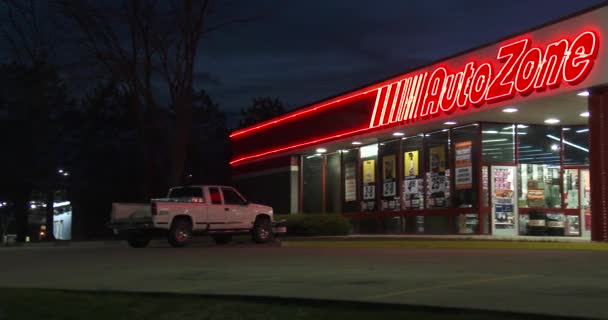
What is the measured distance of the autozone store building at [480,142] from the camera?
814 inches

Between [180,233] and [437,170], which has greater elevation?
[437,170]

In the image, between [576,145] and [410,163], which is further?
[410,163]

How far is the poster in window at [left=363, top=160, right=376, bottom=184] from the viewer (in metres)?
32.5

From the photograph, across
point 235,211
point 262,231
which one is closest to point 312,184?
point 262,231

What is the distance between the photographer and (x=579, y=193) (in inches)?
1064

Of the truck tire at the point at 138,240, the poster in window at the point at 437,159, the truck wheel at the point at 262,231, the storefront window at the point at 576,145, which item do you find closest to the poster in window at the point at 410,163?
the poster in window at the point at 437,159

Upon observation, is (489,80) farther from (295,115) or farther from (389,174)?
(295,115)

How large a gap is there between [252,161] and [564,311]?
33563mm

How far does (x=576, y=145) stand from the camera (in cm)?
2727

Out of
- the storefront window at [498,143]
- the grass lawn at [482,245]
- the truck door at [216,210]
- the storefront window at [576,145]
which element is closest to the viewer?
the grass lawn at [482,245]

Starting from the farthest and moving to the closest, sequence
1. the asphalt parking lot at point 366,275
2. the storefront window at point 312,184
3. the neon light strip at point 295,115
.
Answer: the storefront window at point 312,184, the neon light strip at point 295,115, the asphalt parking lot at point 366,275

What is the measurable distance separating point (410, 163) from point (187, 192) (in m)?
9.14

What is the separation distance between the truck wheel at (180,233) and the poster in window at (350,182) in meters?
10.9

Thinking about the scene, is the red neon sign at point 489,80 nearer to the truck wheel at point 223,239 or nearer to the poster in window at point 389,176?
the poster in window at point 389,176
